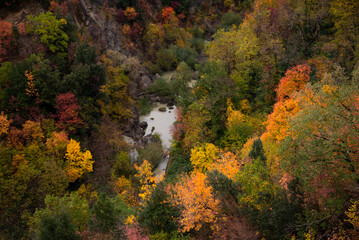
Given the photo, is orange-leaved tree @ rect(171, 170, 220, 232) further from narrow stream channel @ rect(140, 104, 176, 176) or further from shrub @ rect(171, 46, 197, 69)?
shrub @ rect(171, 46, 197, 69)

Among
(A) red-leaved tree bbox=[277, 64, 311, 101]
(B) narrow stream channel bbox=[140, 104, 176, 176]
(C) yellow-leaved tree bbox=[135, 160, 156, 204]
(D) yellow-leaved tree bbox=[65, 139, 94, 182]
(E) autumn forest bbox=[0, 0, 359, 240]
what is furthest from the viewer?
(B) narrow stream channel bbox=[140, 104, 176, 176]

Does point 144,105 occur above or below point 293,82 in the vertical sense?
below

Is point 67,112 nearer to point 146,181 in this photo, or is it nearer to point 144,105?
point 146,181

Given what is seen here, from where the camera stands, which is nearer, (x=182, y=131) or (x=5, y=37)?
(x=5, y=37)

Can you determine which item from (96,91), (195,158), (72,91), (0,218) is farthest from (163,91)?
(0,218)

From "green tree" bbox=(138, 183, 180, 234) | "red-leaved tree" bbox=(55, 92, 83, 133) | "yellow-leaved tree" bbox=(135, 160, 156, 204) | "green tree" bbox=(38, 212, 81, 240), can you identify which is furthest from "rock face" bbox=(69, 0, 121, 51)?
"green tree" bbox=(38, 212, 81, 240)

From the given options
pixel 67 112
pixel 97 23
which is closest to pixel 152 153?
pixel 67 112

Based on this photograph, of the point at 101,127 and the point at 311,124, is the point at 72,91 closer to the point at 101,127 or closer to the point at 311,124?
the point at 101,127
